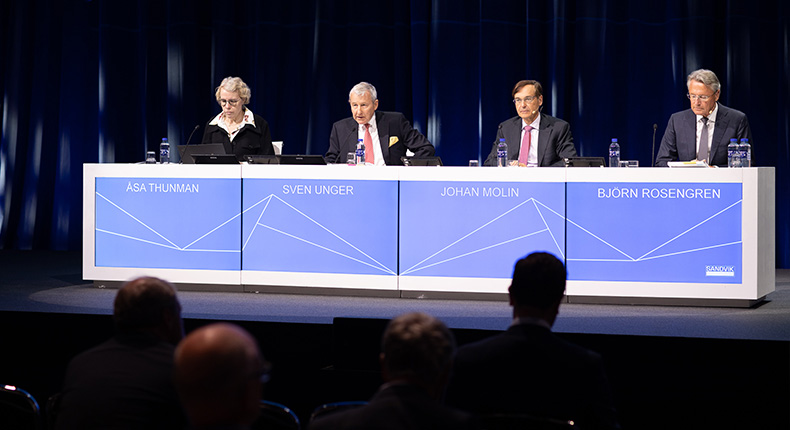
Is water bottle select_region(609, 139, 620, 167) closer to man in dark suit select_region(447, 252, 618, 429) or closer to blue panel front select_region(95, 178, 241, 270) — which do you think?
blue panel front select_region(95, 178, 241, 270)

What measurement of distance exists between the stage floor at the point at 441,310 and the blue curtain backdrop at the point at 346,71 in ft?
7.23

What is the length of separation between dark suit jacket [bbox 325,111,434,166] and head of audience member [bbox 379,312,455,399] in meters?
4.93

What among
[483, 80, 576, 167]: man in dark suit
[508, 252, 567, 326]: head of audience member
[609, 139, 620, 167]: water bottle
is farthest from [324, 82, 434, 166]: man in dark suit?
[508, 252, 567, 326]: head of audience member

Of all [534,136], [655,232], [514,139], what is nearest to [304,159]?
[514,139]

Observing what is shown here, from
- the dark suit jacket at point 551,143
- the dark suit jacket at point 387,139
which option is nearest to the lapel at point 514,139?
the dark suit jacket at point 551,143

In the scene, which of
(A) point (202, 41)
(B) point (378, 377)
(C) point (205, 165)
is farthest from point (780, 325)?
(A) point (202, 41)

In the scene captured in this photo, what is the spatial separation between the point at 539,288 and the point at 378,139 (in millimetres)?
4409

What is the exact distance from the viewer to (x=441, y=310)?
547 centimetres

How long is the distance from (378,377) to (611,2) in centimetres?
523

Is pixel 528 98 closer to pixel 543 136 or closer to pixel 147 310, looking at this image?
pixel 543 136

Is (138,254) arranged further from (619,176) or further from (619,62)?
(619,62)

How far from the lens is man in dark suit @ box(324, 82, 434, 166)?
6.93m

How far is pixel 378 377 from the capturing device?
406 cm

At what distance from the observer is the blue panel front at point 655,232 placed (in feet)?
18.3
